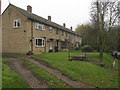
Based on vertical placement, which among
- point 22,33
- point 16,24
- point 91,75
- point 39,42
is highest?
point 16,24

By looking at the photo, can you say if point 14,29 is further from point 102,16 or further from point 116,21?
point 116,21

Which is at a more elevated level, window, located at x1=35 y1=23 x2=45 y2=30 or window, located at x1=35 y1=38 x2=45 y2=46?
window, located at x1=35 y1=23 x2=45 y2=30

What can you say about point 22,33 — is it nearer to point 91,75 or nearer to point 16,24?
point 16,24

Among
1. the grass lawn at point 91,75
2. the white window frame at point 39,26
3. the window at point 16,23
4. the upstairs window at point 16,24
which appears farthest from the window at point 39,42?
the grass lawn at point 91,75

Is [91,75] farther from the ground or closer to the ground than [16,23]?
closer to the ground

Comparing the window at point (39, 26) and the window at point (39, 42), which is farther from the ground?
the window at point (39, 26)

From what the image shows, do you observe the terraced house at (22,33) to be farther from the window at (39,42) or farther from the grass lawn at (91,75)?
the grass lawn at (91,75)

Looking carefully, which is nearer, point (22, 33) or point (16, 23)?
point (22, 33)

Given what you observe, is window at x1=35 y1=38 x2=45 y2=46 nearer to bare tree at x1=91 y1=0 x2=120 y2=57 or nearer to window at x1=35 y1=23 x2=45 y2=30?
window at x1=35 y1=23 x2=45 y2=30

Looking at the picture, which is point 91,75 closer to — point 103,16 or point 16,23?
point 103,16

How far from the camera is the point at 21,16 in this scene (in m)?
15.4

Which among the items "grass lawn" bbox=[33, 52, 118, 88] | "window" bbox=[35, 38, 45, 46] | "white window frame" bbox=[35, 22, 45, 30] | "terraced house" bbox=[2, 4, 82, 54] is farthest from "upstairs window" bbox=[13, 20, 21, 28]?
"grass lawn" bbox=[33, 52, 118, 88]

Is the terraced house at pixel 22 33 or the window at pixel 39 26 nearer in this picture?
the terraced house at pixel 22 33

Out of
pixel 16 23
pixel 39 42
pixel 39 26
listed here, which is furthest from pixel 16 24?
pixel 39 42
